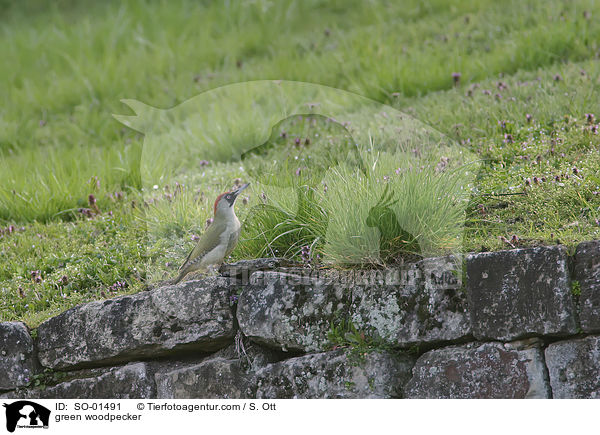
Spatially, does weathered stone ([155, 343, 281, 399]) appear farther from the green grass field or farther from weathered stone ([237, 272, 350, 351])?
the green grass field

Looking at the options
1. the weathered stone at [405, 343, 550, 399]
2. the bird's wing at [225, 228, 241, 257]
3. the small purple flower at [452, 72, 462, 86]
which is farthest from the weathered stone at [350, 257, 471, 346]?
the small purple flower at [452, 72, 462, 86]

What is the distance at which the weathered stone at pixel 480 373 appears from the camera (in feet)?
12.8

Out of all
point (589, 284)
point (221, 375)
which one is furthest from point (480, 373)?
point (221, 375)

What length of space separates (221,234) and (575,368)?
2.16 m

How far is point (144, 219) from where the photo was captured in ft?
19.5

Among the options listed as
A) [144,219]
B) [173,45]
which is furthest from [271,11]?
[144,219]

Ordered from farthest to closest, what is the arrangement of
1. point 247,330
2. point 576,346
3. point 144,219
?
point 144,219, point 247,330, point 576,346

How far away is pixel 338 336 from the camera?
432cm

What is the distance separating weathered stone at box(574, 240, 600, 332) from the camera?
3797 millimetres
